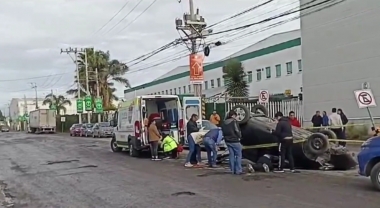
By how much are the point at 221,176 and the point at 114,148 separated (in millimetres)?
13035

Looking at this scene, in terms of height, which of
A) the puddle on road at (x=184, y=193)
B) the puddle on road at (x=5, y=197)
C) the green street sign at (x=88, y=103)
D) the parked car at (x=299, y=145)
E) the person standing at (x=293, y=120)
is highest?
the green street sign at (x=88, y=103)

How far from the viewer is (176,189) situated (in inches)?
480

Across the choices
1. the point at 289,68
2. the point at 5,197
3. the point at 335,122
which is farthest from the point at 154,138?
the point at 289,68

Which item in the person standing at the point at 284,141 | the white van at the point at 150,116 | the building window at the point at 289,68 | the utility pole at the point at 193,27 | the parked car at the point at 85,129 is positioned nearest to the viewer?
the person standing at the point at 284,141

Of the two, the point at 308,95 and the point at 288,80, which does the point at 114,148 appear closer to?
the point at 308,95

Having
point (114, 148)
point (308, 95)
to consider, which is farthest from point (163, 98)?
point (308, 95)

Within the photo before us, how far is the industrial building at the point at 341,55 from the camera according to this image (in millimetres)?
31078

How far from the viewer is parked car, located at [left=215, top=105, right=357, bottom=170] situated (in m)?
14.6

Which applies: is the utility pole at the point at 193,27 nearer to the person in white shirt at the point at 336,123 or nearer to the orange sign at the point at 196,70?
the orange sign at the point at 196,70

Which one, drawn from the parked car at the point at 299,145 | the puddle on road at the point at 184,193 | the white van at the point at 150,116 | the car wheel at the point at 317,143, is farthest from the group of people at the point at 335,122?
the puddle on road at the point at 184,193

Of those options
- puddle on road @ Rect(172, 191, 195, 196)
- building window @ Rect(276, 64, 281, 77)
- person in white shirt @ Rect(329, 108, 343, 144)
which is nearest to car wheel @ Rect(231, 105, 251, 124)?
puddle on road @ Rect(172, 191, 195, 196)

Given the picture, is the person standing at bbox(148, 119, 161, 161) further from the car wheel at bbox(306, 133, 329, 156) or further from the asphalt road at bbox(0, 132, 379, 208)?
the car wheel at bbox(306, 133, 329, 156)

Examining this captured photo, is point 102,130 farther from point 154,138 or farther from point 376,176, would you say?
point 376,176

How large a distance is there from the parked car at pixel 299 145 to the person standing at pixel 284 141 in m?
0.49
